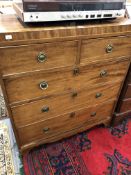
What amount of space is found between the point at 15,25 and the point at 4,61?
209mm

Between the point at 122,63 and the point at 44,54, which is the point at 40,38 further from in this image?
the point at 122,63

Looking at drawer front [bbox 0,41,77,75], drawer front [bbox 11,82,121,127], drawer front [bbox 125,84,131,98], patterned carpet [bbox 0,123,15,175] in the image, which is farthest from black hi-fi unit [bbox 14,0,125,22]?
patterned carpet [bbox 0,123,15,175]

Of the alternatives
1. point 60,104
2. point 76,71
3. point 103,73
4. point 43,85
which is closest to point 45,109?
point 60,104

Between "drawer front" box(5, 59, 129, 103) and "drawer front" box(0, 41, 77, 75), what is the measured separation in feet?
0.20

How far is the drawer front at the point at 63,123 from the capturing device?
1.23m

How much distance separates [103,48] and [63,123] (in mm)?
686

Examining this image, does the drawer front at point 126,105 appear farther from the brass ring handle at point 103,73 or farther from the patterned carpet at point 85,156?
the brass ring handle at point 103,73

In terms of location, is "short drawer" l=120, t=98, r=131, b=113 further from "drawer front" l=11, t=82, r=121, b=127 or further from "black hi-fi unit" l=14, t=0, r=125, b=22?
"black hi-fi unit" l=14, t=0, r=125, b=22

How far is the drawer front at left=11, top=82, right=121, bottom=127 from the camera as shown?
3.52ft

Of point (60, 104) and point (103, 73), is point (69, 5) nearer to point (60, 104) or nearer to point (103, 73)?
point (103, 73)

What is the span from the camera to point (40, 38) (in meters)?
0.81

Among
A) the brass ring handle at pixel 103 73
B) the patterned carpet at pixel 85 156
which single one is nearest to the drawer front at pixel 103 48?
the brass ring handle at pixel 103 73

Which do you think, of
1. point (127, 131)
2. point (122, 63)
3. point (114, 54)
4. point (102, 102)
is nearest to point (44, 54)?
point (114, 54)

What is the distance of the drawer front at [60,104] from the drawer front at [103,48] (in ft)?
0.89
